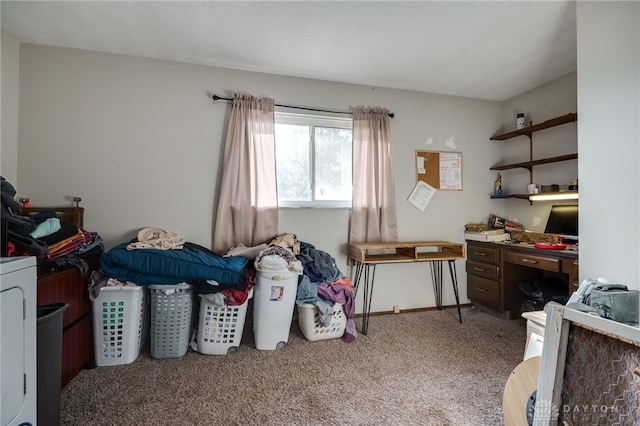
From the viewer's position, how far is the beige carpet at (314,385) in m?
1.37

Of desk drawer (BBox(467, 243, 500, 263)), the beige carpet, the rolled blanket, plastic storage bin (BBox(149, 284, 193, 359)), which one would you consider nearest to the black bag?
the beige carpet

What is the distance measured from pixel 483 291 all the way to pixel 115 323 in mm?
3243

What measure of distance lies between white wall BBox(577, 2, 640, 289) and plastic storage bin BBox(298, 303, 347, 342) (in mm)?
1609

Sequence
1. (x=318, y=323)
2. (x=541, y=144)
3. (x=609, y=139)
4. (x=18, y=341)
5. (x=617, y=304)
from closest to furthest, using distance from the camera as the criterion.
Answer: (x=18, y=341) → (x=617, y=304) → (x=609, y=139) → (x=318, y=323) → (x=541, y=144)

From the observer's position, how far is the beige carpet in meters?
1.37

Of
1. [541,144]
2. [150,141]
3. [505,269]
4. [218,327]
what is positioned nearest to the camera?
[218,327]

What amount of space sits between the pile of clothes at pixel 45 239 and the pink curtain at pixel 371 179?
2085 mm

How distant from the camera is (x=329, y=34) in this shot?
1944 millimetres

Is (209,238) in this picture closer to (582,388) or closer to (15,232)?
(15,232)

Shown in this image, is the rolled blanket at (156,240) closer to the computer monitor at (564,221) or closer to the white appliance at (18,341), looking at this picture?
the white appliance at (18,341)

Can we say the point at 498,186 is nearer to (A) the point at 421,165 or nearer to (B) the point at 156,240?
(A) the point at 421,165

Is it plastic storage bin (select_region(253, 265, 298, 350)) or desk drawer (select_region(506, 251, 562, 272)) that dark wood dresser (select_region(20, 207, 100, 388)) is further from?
desk drawer (select_region(506, 251, 562, 272))

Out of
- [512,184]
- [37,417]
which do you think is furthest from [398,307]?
[37,417]

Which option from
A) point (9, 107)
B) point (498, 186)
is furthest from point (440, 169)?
point (9, 107)
